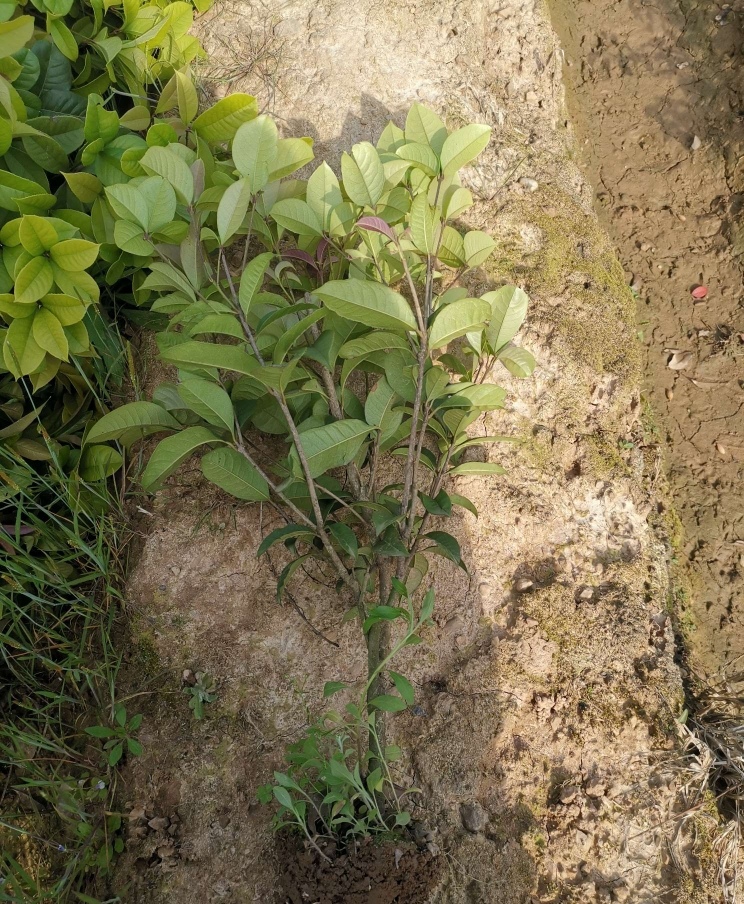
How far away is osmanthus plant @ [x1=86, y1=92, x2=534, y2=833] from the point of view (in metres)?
1.51

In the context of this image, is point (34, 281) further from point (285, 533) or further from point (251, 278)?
point (285, 533)

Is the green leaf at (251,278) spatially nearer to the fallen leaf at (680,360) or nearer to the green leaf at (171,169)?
the green leaf at (171,169)

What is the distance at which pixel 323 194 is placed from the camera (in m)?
1.76

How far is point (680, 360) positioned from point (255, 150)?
1.59 meters

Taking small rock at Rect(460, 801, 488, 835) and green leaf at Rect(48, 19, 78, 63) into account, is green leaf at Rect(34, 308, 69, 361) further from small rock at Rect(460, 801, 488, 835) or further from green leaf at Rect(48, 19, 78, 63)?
small rock at Rect(460, 801, 488, 835)

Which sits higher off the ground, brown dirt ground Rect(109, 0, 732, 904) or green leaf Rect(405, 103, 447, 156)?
green leaf Rect(405, 103, 447, 156)

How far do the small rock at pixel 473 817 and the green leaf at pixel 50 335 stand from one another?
1.48m

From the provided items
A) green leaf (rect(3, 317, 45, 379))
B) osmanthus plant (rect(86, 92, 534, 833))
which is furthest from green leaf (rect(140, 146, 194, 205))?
green leaf (rect(3, 317, 45, 379))

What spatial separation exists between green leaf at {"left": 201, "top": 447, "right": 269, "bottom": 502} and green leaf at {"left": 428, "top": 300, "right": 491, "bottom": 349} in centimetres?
51

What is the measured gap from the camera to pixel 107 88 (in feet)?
6.66

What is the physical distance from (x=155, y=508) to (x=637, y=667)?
1420mm

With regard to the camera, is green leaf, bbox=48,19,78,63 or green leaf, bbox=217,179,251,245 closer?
green leaf, bbox=217,179,251,245

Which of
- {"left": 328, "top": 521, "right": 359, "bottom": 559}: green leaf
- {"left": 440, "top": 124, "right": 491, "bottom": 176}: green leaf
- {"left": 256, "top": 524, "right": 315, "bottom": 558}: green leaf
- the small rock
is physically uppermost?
{"left": 440, "top": 124, "right": 491, "bottom": 176}: green leaf

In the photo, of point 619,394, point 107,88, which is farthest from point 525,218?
point 107,88
